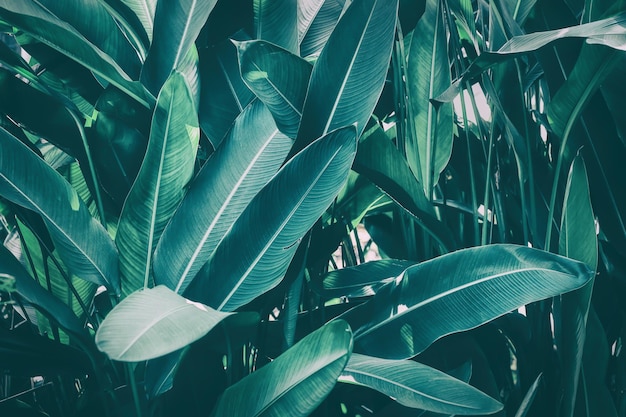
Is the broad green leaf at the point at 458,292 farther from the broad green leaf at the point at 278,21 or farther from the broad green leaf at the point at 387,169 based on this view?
the broad green leaf at the point at 278,21

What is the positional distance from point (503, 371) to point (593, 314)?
0.15 meters

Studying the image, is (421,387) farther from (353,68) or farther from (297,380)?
(353,68)

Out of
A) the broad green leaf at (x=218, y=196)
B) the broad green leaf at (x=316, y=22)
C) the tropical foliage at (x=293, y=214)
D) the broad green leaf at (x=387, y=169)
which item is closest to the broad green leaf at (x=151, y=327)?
the tropical foliage at (x=293, y=214)

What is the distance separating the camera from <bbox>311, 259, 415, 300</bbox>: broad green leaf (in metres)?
0.63

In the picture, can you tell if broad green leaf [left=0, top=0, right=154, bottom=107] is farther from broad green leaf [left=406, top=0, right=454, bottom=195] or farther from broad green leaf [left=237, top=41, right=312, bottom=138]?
broad green leaf [left=406, top=0, right=454, bottom=195]

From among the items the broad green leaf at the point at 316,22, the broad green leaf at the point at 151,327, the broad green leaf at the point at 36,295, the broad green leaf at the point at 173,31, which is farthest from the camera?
the broad green leaf at the point at 316,22

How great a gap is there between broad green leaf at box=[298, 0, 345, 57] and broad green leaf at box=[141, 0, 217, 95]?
0.69 ft

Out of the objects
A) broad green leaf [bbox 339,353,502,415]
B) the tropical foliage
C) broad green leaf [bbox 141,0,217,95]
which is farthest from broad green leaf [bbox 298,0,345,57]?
broad green leaf [bbox 339,353,502,415]

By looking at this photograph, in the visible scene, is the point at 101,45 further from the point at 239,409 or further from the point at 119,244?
the point at 239,409

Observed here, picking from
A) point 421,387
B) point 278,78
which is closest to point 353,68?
point 278,78

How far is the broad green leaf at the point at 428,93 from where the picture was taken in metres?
0.66

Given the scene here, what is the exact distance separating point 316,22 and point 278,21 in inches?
5.9

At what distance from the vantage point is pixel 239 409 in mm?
474

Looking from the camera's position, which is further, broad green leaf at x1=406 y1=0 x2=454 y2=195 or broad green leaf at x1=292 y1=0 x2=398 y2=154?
broad green leaf at x1=406 y1=0 x2=454 y2=195
